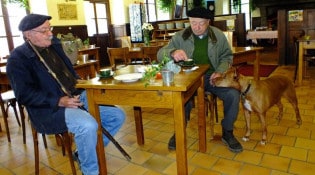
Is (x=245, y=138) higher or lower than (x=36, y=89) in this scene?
lower

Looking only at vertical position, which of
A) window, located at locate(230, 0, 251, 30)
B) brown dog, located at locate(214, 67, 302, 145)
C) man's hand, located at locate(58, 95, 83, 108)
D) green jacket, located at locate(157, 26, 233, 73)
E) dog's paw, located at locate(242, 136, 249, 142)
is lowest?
dog's paw, located at locate(242, 136, 249, 142)

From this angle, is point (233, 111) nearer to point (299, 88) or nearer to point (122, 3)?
point (299, 88)

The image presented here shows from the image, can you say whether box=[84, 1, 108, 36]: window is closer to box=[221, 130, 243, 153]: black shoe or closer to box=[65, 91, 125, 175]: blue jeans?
box=[221, 130, 243, 153]: black shoe

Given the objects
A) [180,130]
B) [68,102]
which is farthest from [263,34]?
[68,102]

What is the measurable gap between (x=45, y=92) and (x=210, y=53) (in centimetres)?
143

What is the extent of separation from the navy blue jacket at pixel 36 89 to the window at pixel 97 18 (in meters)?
7.15

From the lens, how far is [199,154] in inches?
91.5

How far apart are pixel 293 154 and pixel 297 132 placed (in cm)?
50

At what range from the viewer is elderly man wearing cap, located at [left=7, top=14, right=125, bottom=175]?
1710 millimetres

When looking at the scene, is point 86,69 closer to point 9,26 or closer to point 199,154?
point 199,154

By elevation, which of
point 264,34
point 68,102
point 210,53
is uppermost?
point 264,34

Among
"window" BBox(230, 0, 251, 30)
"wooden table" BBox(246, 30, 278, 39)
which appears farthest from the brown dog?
"window" BBox(230, 0, 251, 30)

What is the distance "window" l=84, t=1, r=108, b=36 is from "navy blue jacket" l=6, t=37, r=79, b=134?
715 cm

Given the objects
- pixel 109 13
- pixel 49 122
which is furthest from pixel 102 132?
pixel 109 13
